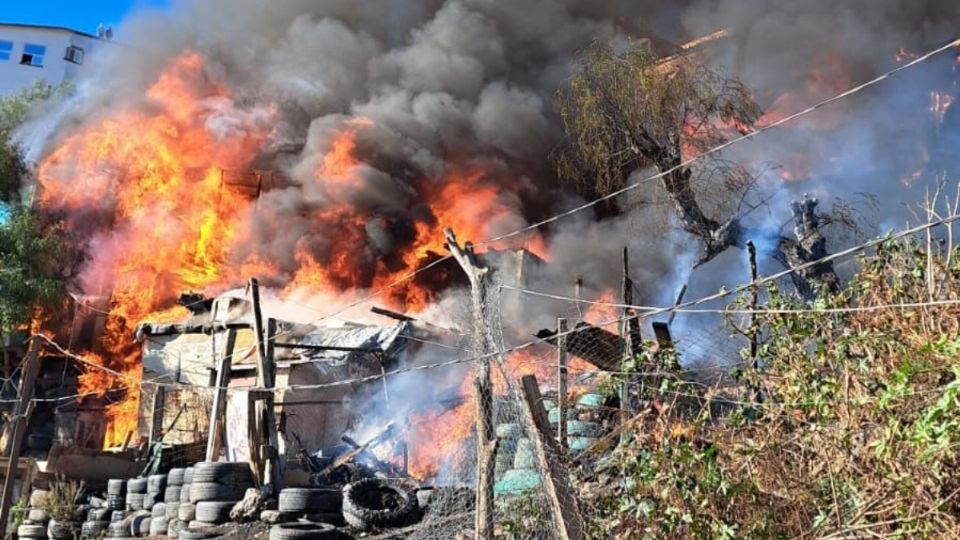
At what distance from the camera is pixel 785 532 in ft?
18.0

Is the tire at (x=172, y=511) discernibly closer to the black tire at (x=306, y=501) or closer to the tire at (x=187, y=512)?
the tire at (x=187, y=512)

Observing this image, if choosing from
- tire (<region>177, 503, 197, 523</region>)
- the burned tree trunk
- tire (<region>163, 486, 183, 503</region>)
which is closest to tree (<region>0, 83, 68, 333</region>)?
tire (<region>163, 486, 183, 503</region>)

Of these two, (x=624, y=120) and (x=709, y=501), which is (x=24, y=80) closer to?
(x=624, y=120)

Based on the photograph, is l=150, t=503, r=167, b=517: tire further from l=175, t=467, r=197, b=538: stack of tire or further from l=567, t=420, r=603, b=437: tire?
l=567, t=420, r=603, b=437: tire

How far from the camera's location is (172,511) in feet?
39.9

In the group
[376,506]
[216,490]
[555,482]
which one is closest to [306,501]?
[376,506]

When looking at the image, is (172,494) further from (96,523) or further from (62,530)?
(62,530)

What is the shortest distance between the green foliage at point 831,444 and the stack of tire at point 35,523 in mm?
11798

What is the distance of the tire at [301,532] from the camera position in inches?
376

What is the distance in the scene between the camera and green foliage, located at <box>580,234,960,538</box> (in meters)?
4.68

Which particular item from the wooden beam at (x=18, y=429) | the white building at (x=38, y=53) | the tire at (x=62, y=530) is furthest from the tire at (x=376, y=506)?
the white building at (x=38, y=53)

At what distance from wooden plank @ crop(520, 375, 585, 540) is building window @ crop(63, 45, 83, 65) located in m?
46.1

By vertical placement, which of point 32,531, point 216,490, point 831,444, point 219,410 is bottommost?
point 32,531

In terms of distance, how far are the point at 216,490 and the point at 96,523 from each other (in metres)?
3.28
